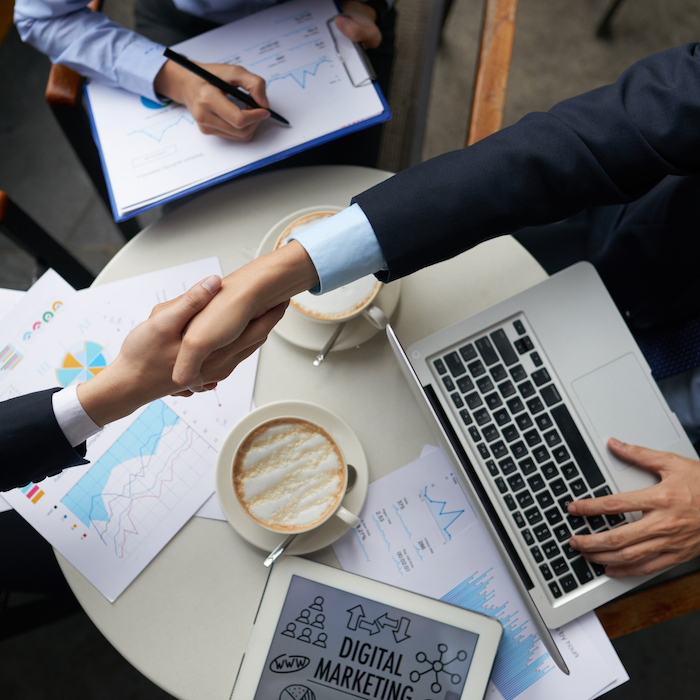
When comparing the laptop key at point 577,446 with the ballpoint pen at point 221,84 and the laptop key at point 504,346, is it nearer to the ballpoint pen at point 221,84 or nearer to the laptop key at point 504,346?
the laptop key at point 504,346

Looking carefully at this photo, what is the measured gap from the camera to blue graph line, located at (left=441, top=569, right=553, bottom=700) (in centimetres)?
77

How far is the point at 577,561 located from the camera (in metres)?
0.76

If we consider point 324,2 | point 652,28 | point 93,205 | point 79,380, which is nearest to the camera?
point 79,380

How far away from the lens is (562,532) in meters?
0.77

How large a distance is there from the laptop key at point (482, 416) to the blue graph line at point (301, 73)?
625mm

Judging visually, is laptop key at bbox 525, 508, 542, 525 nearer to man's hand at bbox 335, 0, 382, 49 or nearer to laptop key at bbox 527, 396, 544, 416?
laptop key at bbox 527, 396, 544, 416

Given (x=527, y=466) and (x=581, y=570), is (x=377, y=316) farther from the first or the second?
(x=581, y=570)

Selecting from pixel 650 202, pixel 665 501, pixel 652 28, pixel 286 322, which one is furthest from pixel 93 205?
pixel 652 28

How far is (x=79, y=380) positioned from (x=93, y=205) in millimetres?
1164

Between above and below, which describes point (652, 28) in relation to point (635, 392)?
below

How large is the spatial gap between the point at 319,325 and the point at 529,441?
369 millimetres

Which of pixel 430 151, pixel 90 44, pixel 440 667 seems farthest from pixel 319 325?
pixel 430 151

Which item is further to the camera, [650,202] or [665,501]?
[650,202]

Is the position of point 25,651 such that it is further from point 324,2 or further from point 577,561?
point 324,2
